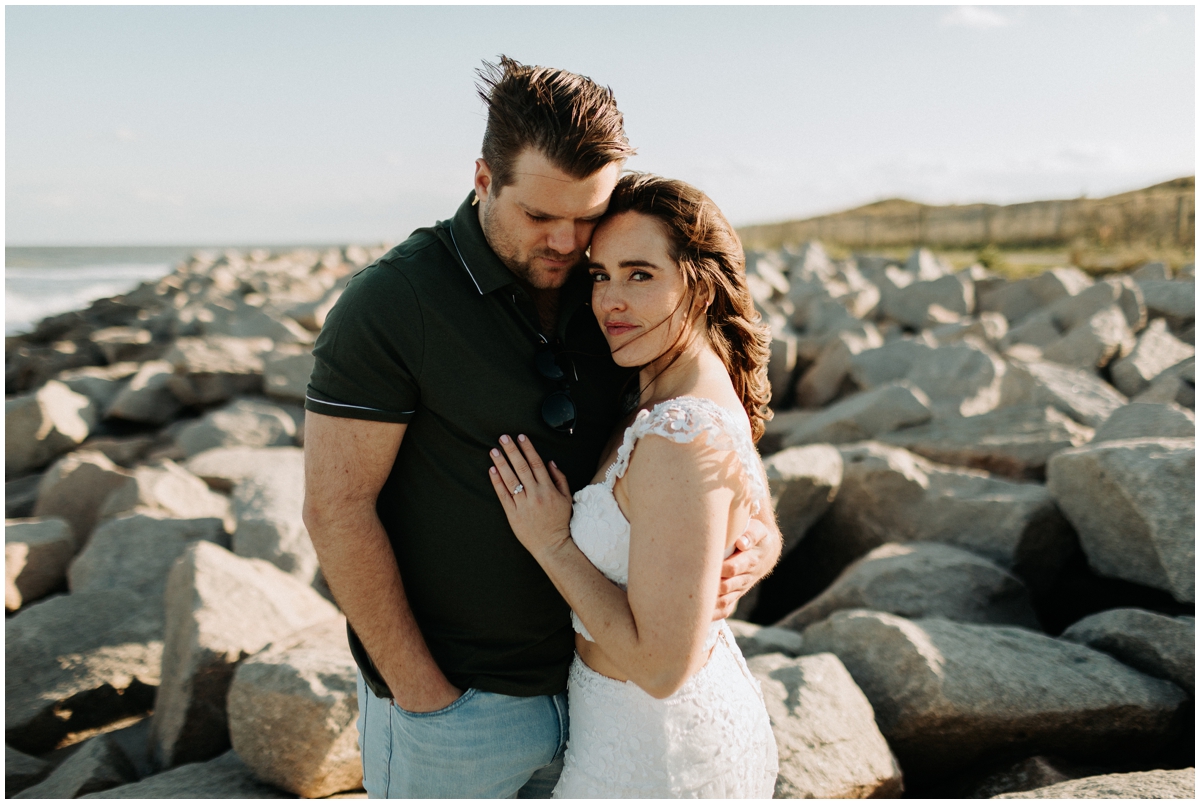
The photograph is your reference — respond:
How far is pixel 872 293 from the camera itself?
38.2 feet

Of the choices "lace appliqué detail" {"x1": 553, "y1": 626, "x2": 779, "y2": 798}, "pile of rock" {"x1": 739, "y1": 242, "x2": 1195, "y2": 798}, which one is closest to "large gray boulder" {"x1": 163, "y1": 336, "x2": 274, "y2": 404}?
"pile of rock" {"x1": 739, "y1": 242, "x2": 1195, "y2": 798}

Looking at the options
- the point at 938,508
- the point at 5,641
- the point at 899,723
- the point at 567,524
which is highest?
the point at 567,524

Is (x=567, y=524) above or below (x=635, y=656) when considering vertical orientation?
above

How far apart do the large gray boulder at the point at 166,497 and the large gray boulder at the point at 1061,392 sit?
5.41 metres

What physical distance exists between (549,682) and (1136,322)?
28.7 feet

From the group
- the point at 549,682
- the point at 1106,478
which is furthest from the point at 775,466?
the point at 549,682

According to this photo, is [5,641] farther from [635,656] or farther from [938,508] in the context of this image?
[938,508]

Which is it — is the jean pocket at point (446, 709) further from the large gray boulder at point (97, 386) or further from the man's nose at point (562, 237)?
the large gray boulder at point (97, 386)

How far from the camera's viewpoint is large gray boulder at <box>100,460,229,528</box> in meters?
4.89

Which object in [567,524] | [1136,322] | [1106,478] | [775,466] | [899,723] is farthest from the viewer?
[1136,322]

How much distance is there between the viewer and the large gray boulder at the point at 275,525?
4.15m

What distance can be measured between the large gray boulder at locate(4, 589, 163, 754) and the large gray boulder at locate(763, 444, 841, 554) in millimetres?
3003

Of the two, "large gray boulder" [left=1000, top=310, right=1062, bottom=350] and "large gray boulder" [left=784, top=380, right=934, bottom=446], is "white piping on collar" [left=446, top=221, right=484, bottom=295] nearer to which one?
"large gray boulder" [left=784, top=380, right=934, bottom=446]

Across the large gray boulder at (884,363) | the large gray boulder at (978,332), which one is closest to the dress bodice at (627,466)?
the large gray boulder at (884,363)
